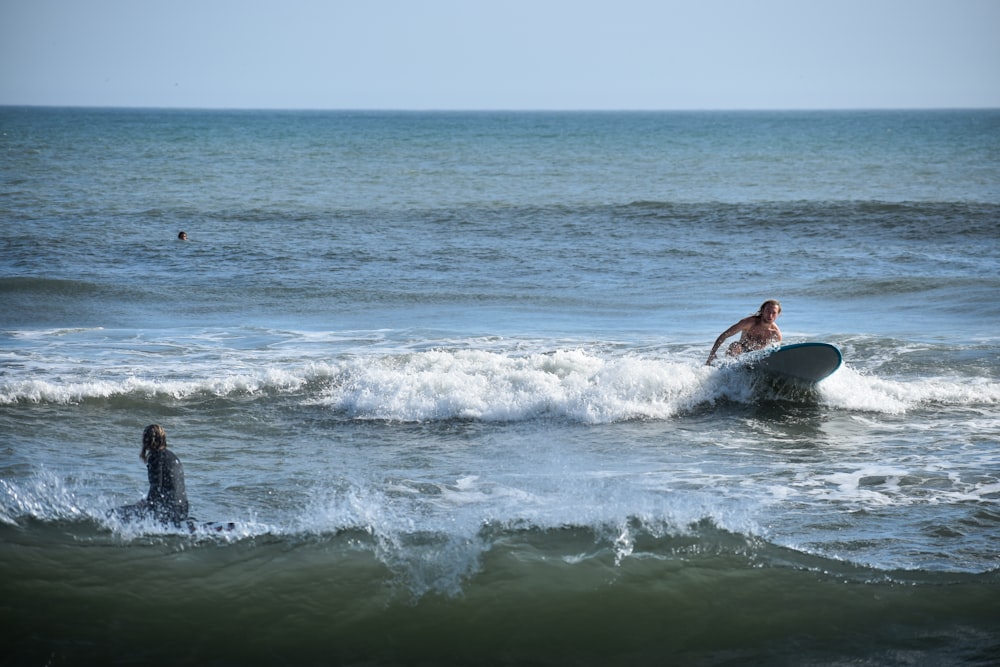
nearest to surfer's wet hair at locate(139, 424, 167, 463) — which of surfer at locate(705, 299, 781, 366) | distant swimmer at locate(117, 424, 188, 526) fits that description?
distant swimmer at locate(117, 424, 188, 526)

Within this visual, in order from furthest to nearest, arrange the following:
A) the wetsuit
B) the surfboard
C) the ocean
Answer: the surfboard → the wetsuit → the ocean

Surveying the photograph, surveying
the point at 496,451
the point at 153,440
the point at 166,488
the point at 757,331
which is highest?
the point at 757,331

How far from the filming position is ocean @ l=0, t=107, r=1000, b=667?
682 centimetres

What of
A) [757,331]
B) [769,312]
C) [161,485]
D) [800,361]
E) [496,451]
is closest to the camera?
[161,485]

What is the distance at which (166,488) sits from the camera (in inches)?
308

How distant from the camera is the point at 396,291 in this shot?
1967 centimetres

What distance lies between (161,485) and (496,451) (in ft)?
12.3

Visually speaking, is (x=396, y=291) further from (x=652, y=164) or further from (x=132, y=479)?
(x=652, y=164)

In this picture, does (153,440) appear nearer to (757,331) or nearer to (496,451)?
(496,451)

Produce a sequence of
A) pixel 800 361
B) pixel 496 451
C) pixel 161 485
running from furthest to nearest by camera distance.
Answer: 1. pixel 800 361
2. pixel 496 451
3. pixel 161 485

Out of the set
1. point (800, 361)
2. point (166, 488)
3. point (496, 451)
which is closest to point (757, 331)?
point (800, 361)

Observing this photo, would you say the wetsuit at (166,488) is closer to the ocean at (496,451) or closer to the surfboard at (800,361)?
the ocean at (496,451)

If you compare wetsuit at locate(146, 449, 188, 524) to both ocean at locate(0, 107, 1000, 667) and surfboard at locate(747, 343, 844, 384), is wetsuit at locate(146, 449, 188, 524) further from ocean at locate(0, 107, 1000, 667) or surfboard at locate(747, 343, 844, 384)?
surfboard at locate(747, 343, 844, 384)

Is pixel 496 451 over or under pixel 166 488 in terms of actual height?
under
